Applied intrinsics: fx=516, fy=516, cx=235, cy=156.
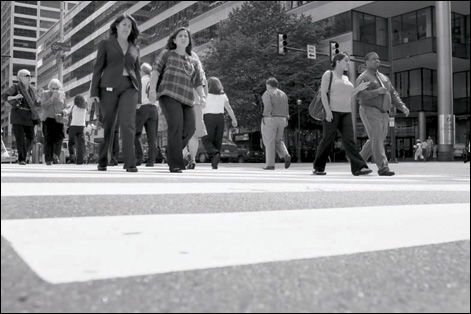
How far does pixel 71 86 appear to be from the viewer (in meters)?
84.2

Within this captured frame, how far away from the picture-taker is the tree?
3155 cm

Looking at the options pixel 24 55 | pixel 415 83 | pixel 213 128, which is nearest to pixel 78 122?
pixel 213 128

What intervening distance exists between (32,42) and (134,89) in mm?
116355

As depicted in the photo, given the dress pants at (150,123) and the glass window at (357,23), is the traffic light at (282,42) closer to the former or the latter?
the dress pants at (150,123)

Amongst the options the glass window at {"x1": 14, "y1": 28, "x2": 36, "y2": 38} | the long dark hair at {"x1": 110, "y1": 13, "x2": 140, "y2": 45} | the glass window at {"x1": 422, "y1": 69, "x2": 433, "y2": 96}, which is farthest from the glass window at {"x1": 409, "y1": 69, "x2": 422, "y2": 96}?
the glass window at {"x1": 14, "y1": 28, "x2": 36, "y2": 38}

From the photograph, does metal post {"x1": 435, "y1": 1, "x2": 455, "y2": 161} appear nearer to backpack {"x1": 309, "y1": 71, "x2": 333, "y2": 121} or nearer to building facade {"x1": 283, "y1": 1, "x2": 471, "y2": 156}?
building facade {"x1": 283, "y1": 1, "x2": 471, "y2": 156}

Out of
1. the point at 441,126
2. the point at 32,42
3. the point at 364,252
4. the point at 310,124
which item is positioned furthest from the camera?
the point at 32,42

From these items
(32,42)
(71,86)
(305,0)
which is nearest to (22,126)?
(305,0)

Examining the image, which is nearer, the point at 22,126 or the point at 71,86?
the point at 22,126

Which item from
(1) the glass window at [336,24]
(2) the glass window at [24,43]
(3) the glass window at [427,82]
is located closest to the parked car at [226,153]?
(1) the glass window at [336,24]

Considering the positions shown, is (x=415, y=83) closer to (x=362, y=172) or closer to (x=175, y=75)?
(x=362, y=172)

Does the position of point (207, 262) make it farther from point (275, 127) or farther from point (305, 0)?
point (305, 0)

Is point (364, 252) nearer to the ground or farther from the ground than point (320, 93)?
nearer to the ground

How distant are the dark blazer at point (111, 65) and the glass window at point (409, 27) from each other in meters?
33.7
